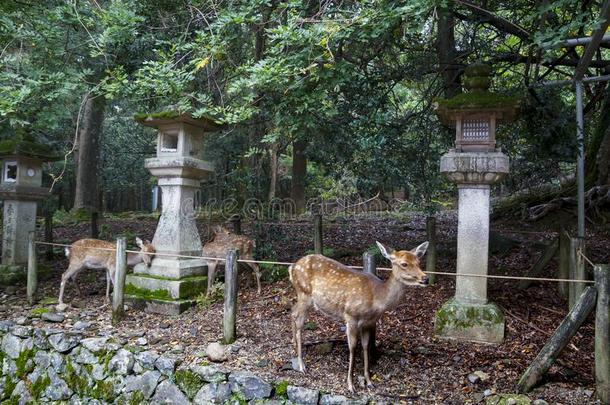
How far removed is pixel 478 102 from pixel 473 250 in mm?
1664

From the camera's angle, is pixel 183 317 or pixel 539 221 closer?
pixel 183 317

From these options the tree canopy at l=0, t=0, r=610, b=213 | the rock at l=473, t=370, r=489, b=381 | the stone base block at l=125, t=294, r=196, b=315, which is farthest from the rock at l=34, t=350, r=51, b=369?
the rock at l=473, t=370, r=489, b=381

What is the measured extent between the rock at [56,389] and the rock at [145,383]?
1010mm

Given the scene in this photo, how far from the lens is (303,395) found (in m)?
4.14

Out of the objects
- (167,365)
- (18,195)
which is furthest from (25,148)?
(167,365)

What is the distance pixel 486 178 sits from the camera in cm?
525

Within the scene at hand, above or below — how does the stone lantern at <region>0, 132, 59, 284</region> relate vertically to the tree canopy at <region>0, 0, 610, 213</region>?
below

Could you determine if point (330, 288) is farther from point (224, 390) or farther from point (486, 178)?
point (486, 178)

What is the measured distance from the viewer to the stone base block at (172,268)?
6.68 meters

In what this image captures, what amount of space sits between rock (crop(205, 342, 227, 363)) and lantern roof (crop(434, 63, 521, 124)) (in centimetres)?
363

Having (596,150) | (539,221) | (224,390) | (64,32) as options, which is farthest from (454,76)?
(64,32)

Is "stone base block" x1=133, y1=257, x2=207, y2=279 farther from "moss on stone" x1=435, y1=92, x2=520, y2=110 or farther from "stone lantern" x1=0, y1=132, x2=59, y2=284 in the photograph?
"moss on stone" x1=435, y1=92, x2=520, y2=110

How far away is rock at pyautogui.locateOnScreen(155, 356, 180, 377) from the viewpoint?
489cm

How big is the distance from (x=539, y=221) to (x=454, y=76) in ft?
14.1
